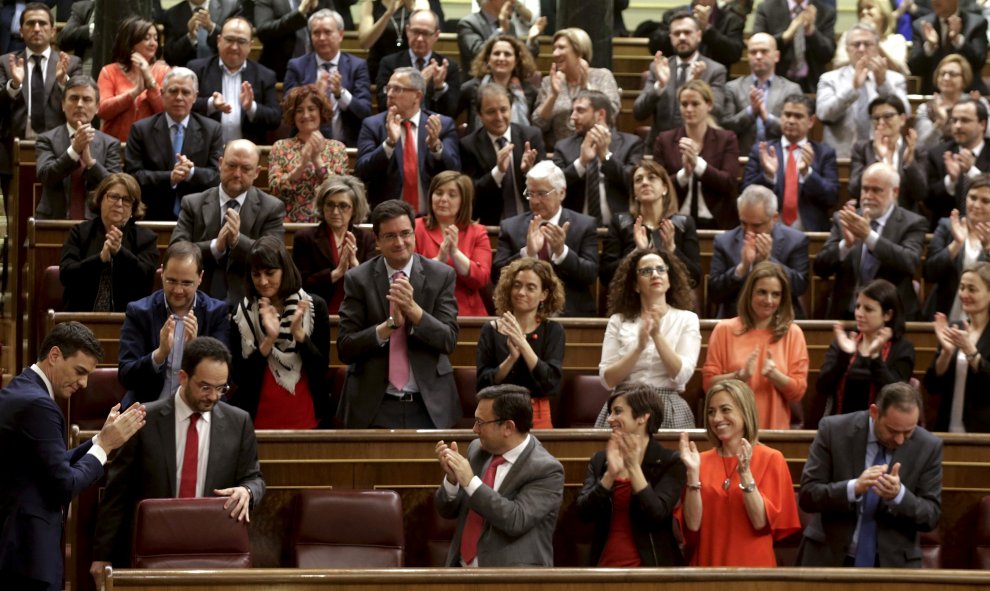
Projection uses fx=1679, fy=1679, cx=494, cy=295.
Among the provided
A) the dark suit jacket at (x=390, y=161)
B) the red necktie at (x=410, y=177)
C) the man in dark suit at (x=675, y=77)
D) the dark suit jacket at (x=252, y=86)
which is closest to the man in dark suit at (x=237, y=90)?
the dark suit jacket at (x=252, y=86)

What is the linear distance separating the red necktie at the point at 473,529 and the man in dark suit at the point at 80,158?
2.43 metres

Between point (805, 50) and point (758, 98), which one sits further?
point (805, 50)

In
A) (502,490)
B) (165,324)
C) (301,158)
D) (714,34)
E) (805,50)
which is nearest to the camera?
(502,490)

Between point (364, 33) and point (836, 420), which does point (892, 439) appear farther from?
point (364, 33)

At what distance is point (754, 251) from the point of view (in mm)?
5617

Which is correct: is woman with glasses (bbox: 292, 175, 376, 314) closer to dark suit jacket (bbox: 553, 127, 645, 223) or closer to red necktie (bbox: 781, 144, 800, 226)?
dark suit jacket (bbox: 553, 127, 645, 223)

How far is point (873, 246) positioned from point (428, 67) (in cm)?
207

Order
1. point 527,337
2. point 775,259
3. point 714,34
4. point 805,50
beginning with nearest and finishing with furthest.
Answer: point 527,337
point 775,259
point 714,34
point 805,50

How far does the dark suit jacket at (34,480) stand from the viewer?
13.2 feet

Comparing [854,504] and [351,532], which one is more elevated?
[854,504]

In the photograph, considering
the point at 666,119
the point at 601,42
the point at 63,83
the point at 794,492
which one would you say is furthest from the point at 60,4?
the point at 794,492

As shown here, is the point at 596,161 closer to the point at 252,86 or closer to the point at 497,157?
the point at 497,157

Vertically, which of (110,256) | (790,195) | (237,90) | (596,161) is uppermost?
(237,90)

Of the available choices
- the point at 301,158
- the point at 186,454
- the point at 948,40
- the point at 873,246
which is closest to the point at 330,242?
the point at 301,158
